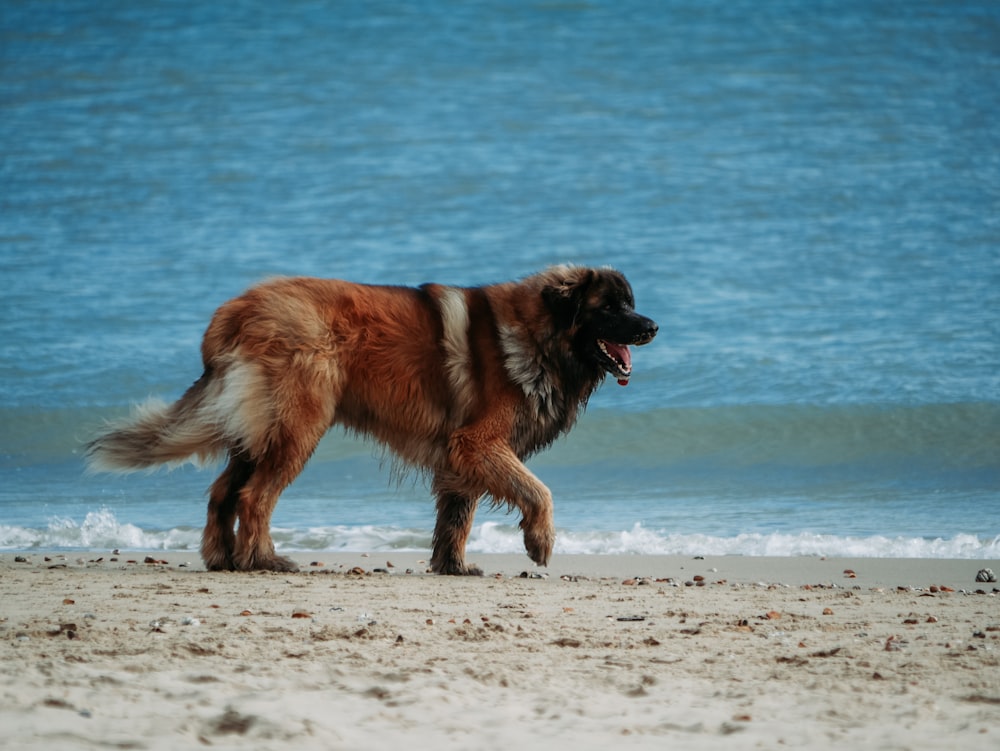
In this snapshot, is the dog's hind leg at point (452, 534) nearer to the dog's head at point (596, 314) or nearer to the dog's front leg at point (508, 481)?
the dog's front leg at point (508, 481)

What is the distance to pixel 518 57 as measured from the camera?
28.8 meters

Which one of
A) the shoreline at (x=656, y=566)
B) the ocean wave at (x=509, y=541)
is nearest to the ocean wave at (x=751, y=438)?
the ocean wave at (x=509, y=541)

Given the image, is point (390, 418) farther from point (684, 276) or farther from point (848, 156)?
point (848, 156)

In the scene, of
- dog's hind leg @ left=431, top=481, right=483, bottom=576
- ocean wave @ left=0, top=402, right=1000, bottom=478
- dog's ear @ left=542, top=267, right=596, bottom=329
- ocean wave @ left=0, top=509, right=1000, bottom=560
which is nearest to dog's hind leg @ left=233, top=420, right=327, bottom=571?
dog's hind leg @ left=431, top=481, right=483, bottom=576

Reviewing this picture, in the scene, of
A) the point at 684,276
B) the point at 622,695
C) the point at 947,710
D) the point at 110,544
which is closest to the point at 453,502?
the point at 110,544

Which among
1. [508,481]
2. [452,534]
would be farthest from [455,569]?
[508,481]

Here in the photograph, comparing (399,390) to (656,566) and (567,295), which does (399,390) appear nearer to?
(567,295)

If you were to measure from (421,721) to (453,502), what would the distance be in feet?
10.6

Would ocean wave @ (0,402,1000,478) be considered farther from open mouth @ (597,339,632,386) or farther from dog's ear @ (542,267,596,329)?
dog's ear @ (542,267,596,329)

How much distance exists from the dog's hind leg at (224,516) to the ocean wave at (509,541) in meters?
1.17

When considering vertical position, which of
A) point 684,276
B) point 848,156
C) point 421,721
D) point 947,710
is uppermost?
point 848,156

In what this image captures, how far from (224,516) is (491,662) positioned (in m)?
2.70

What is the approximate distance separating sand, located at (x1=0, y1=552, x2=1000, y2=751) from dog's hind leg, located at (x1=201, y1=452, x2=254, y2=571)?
0.19 metres

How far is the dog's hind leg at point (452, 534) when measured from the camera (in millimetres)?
6402
